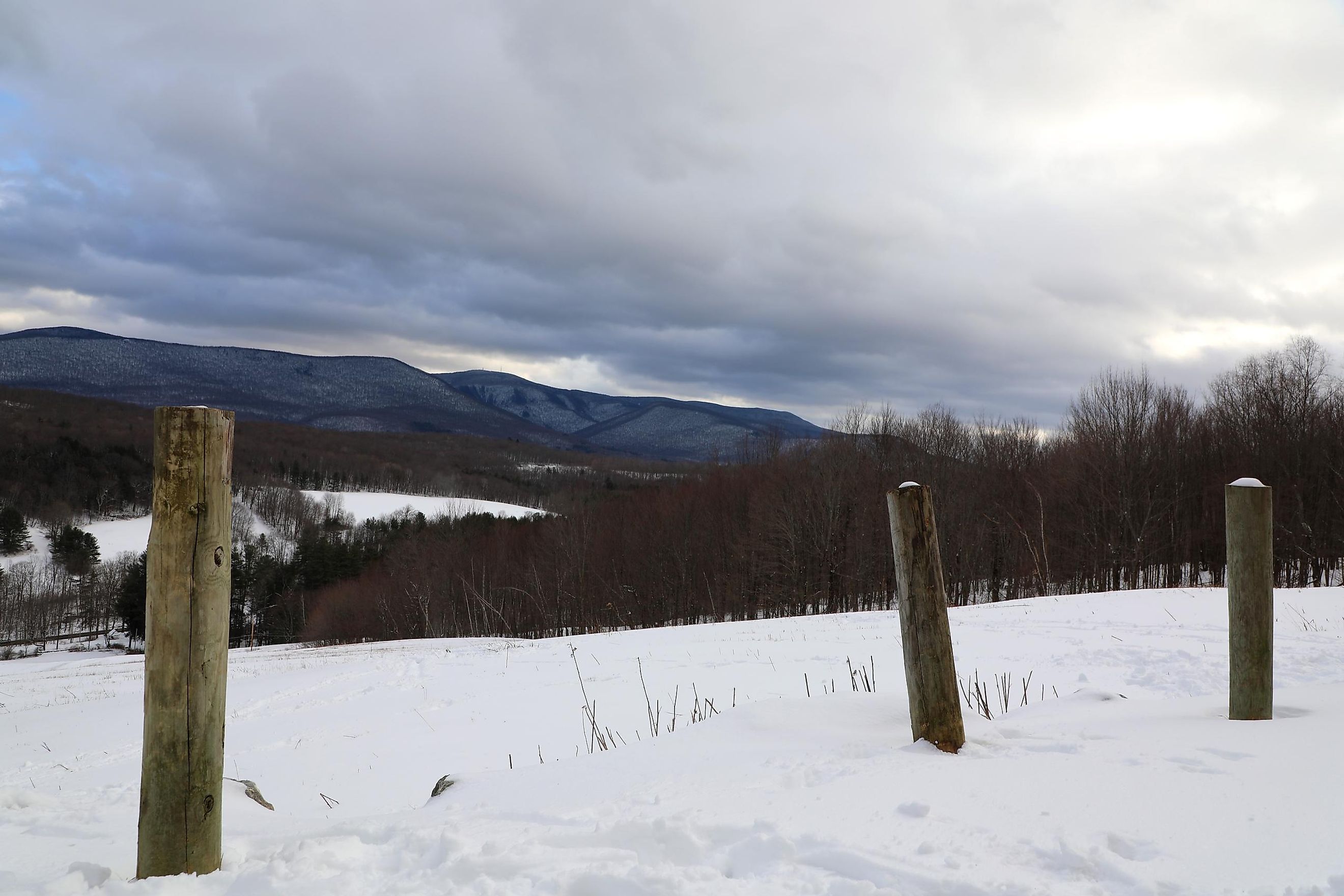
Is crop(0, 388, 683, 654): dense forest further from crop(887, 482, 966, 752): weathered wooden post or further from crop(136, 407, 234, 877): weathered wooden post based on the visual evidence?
crop(887, 482, 966, 752): weathered wooden post

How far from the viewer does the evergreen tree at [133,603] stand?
A: 2507 inches

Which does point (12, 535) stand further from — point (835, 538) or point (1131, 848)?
point (1131, 848)

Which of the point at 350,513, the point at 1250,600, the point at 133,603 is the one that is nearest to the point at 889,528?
the point at 1250,600

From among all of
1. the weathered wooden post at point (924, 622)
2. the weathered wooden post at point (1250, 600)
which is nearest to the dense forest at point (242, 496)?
the weathered wooden post at point (924, 622)

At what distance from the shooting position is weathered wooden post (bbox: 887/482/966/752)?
4.39 meters

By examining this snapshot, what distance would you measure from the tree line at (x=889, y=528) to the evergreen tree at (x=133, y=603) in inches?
532

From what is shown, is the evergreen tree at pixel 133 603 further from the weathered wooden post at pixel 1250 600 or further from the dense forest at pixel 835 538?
the weathered wooden post at pixel 1250 600

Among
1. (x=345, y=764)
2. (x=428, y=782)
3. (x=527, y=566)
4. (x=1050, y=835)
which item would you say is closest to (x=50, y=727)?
(x=345, y=764)

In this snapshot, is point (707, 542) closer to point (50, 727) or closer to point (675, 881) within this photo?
point (50, 727)

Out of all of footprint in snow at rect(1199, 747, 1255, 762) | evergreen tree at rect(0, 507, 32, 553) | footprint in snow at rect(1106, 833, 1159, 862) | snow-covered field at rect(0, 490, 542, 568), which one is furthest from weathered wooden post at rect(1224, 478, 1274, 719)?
evergreen tree at rect(0, 507, 32, 553)

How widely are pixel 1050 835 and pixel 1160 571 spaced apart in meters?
41.2

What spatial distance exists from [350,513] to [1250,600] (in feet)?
428

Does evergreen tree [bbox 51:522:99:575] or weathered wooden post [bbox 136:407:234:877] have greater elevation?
weathered wooden post [bbox 136:407:234:877]

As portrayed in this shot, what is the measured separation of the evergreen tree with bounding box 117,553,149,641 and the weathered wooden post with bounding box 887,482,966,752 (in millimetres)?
71441
